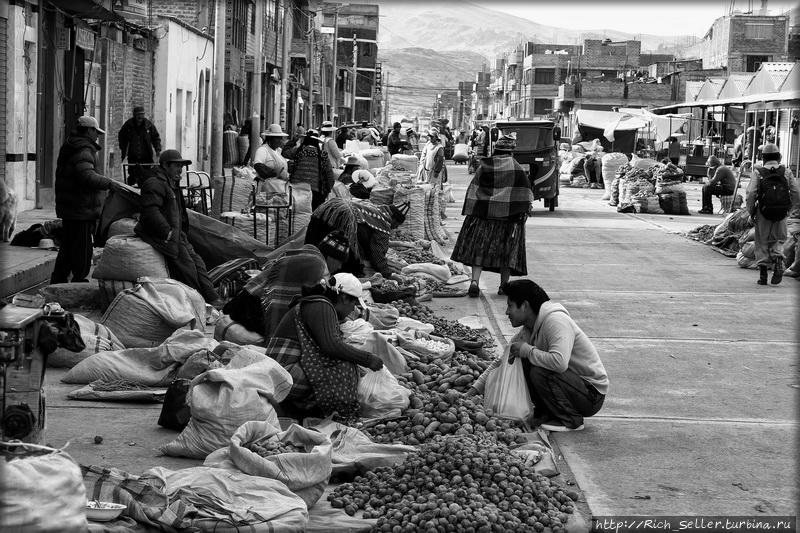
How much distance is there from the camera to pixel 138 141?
20.8m

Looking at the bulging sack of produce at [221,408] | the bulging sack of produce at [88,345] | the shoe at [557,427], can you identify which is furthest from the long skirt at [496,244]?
the bulging sack of produce at [221,408]

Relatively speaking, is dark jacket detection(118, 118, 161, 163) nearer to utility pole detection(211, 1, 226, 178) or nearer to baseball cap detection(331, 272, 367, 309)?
A: utility pole detection(211, 1, 226, 178)

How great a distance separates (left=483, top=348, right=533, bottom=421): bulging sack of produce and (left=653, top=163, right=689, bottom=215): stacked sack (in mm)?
21156

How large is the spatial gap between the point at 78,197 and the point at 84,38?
10.7 metres

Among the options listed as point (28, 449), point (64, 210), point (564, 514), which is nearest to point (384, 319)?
point (64, 210)

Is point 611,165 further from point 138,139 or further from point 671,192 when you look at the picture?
point 138,139

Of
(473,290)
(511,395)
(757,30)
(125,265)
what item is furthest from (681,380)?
(757,30)

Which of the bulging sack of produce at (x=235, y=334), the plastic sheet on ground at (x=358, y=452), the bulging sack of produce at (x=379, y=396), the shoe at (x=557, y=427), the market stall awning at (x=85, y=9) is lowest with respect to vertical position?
the shoe at (x=557, y=427)

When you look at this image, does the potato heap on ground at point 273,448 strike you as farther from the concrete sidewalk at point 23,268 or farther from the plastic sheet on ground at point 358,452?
the concrete sidewalk at point 23,268

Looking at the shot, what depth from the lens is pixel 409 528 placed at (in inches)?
209

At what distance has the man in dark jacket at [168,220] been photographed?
1044 cm

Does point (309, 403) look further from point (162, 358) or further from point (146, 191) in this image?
point (146, 191)

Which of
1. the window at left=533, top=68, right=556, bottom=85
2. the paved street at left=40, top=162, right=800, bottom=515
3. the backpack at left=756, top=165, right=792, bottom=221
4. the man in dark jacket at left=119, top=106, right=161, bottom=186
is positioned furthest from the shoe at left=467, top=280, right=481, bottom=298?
the window at left=533, top=68, right=556, bottom=85

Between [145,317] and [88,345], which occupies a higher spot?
[145,317]
